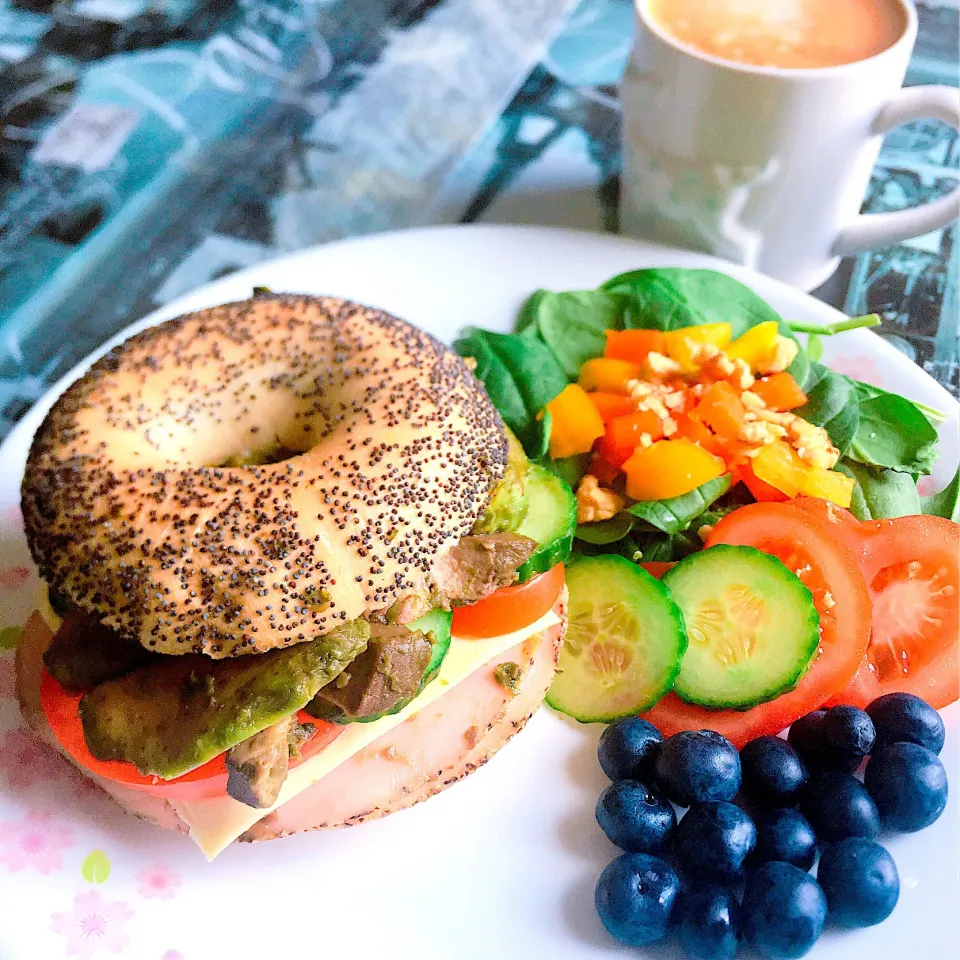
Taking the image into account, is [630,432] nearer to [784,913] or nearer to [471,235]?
[471,235]

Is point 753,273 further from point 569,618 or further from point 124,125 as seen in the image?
point 124,125

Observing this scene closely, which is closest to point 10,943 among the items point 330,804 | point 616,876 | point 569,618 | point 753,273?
point 330,804

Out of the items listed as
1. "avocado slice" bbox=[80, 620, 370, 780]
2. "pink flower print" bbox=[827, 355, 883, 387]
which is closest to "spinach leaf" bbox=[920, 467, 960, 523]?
"pink flower print" bbox=[827, 355, 883, 387]

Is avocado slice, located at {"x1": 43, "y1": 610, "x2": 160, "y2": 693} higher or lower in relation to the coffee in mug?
lower

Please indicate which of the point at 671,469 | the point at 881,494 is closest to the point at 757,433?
the point at 671,469

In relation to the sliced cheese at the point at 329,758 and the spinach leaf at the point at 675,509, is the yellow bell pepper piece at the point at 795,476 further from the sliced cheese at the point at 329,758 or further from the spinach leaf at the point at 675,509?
the sliced cheese at the point at 329,758

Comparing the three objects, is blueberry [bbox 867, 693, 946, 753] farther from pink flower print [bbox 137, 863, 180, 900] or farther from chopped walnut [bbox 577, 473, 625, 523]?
pink flower print [bbox 137, 863, 180, 900]

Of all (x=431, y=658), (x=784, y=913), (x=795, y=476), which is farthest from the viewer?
(x=795, y=476)
